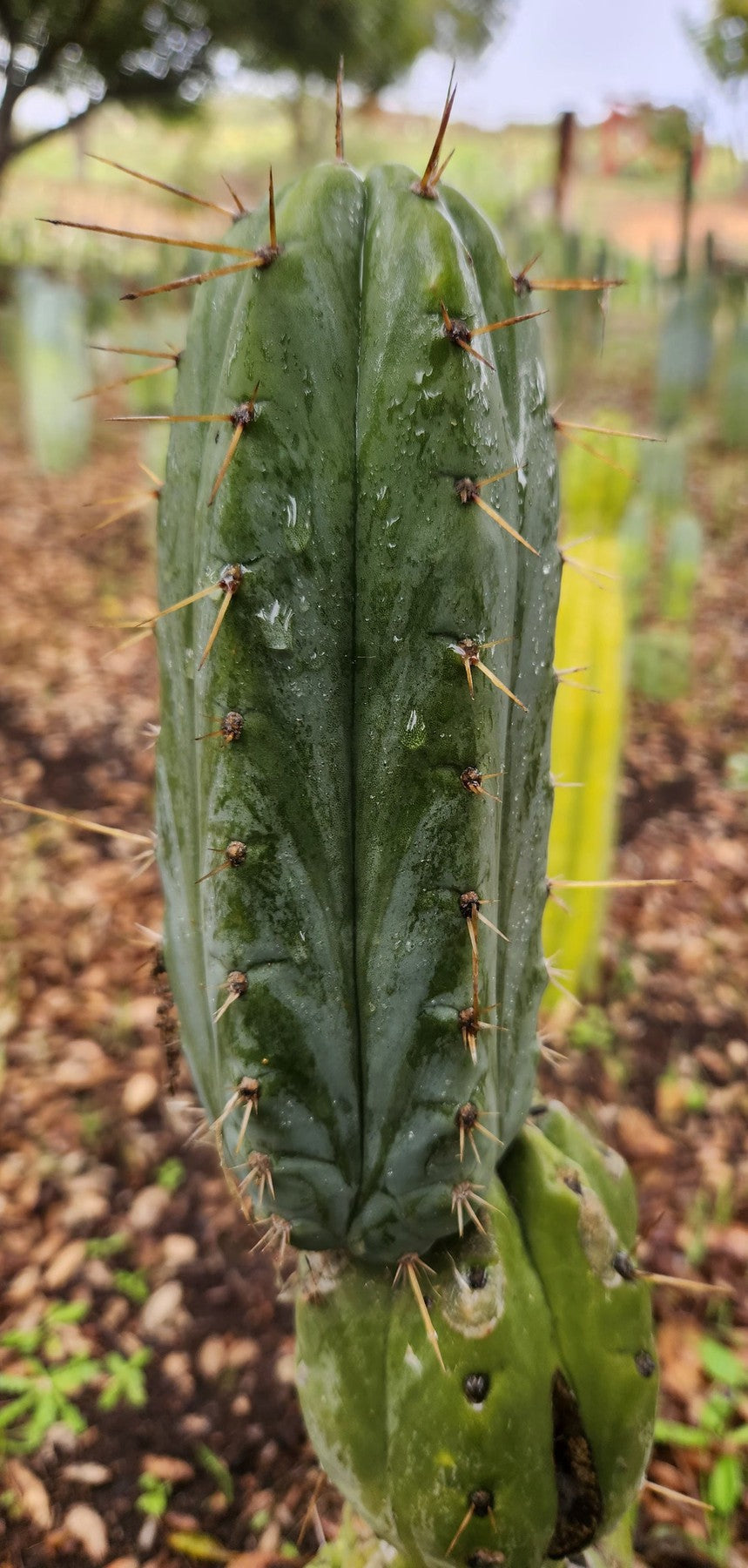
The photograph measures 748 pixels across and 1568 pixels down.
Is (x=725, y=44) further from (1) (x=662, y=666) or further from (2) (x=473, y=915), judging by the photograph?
(2) (x=473, y=915)

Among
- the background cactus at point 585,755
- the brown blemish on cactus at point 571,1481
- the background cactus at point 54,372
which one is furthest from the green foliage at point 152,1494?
the background cactus at point 54,372

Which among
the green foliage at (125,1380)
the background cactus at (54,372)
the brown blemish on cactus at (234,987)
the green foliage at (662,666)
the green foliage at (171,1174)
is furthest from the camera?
the background cactus at (54,372)

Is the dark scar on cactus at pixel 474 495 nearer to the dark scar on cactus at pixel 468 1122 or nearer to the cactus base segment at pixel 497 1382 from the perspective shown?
the dark scar on cactus at pixel 468 1122

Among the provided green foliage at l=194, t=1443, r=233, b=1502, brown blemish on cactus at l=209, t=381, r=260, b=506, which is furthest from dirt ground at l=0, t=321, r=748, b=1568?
brown blemish on cactus at l=209, t=381, r=260, b=506

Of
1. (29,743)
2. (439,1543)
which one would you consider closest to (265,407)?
(439,1543)

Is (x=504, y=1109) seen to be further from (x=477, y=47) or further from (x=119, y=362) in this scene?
(x=477, y=47)

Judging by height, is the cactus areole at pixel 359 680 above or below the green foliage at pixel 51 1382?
above

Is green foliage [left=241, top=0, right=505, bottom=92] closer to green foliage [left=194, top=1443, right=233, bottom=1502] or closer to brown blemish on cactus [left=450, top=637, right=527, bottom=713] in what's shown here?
brown blemish on cactus [left=450, top=637, right=527, bottom=713]
